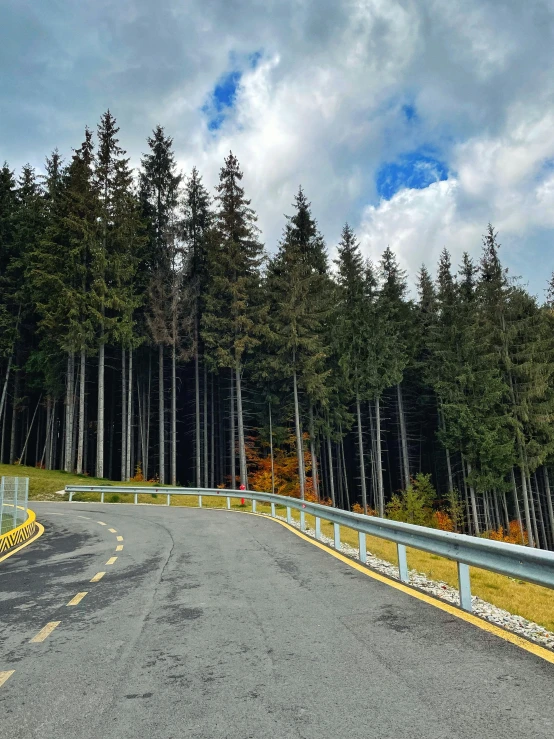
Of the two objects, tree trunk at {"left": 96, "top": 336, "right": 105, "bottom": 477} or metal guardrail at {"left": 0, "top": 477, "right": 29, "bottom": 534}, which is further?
tree trunk at {"left": 96, "top": 336, "right": 105, "bottom": 477}

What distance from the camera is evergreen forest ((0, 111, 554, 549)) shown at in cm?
3362

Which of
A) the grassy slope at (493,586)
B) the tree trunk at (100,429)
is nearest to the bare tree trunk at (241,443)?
the tree trunk at (100,429)

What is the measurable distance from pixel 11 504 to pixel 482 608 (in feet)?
43.9

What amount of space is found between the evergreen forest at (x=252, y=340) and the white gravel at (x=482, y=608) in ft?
79.6

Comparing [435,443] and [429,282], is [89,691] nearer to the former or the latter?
[435,443]

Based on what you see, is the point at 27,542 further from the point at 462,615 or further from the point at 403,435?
the point at 403,435

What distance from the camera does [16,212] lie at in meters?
42.2

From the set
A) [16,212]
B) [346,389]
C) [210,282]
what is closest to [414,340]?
[346,389]

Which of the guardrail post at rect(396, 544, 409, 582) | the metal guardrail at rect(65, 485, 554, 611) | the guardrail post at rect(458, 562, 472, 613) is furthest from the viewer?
the guardrail post at rect(396, 544, 409, 582)

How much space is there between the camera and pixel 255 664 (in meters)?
3.99

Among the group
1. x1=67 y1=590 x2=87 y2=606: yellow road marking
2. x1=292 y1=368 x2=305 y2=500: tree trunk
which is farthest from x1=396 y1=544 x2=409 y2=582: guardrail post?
x1=292 y1=368 x2=305 y2=500: tree trunk

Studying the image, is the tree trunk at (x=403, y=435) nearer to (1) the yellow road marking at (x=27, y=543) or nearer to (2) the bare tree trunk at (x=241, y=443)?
(2) the bare tree trunk at (x=241, y=443)

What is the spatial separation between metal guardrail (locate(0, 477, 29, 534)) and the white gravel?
9.68 meters

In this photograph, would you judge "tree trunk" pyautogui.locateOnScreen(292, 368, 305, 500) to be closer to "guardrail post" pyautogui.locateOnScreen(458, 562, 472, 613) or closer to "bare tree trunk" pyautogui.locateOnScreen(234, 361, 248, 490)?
"bare tree trunk" pyautogui.locateOnScreen(234, 361, 248, 490)
